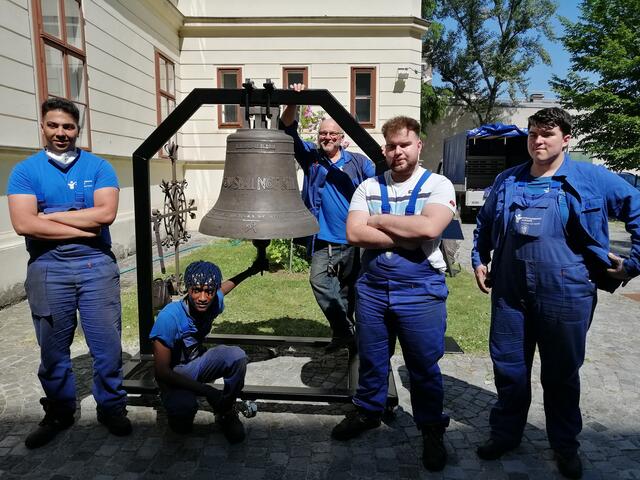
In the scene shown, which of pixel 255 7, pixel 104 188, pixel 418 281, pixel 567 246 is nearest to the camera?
pixel 567 246

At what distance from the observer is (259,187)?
107 inches

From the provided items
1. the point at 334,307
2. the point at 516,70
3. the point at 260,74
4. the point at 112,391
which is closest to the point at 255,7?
the point at 260,74

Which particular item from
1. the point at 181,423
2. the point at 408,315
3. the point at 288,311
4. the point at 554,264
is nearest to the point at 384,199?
the point at 408,315

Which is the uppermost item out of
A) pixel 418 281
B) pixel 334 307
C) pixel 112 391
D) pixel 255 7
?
pixel 255 7

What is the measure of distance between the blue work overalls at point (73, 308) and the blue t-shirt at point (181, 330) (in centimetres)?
33

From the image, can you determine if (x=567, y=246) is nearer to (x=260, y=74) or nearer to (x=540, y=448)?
(x=540, y=448)

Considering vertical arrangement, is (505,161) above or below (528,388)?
above

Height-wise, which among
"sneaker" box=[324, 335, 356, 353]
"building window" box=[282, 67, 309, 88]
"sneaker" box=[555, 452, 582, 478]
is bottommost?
"sneaker" box=[555, 452, 582, 478]

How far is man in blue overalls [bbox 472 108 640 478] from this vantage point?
2498mm

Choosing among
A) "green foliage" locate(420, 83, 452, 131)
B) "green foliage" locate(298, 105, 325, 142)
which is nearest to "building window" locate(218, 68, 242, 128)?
"green foliage" locate(298, 105, 325, 142)

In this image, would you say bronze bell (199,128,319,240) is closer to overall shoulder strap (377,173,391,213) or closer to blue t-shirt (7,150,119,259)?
overall shoulder strap (377,173,391,213)

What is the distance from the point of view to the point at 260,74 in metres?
12.9

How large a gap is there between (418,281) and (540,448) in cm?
130

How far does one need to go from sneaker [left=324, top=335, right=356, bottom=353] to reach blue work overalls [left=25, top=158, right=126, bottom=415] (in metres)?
1.65
